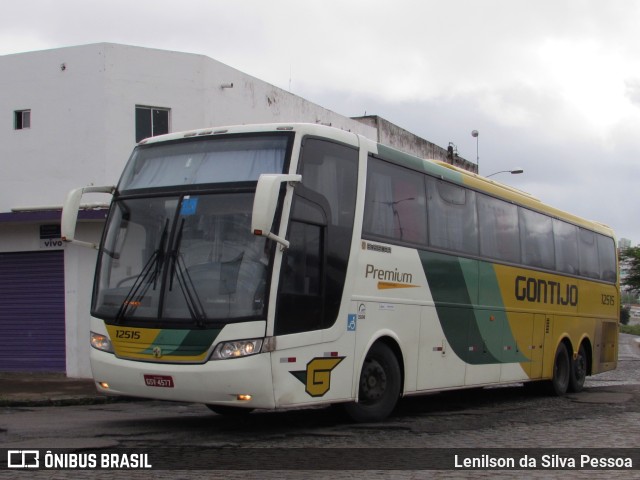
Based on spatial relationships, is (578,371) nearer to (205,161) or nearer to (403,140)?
(205,161)

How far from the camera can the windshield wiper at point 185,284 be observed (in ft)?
27.8

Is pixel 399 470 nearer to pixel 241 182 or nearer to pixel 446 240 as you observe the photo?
pixel 241 182

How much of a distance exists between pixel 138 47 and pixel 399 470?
14562 mm

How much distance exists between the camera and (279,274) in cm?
861

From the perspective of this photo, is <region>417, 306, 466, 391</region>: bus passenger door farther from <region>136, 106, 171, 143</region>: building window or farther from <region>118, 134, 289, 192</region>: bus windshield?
<region>136, 106, 171, 143</region>: building window

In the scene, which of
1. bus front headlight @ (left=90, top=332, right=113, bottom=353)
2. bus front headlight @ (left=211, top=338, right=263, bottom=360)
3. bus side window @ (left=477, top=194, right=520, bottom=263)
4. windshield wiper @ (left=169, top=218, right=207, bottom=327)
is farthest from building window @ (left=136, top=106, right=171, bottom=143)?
bus front headlight @ (left=211, top=338, right=263, bottom=360)

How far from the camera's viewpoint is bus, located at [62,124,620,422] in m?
8.45

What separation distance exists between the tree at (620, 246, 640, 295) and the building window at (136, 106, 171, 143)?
57.2m

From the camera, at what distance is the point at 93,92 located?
18.9m

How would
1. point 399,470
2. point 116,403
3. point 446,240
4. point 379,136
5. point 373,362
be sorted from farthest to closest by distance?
point 379,136 < point 116,403 < point 446,240 < point 373,362 < point 399,470

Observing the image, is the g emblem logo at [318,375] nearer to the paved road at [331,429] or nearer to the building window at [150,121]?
the paved road at [331,429]

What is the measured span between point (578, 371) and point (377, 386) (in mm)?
8355

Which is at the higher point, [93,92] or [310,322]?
[93,92]

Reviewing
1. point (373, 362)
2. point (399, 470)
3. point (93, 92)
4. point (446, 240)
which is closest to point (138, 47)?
point (93, 92)
